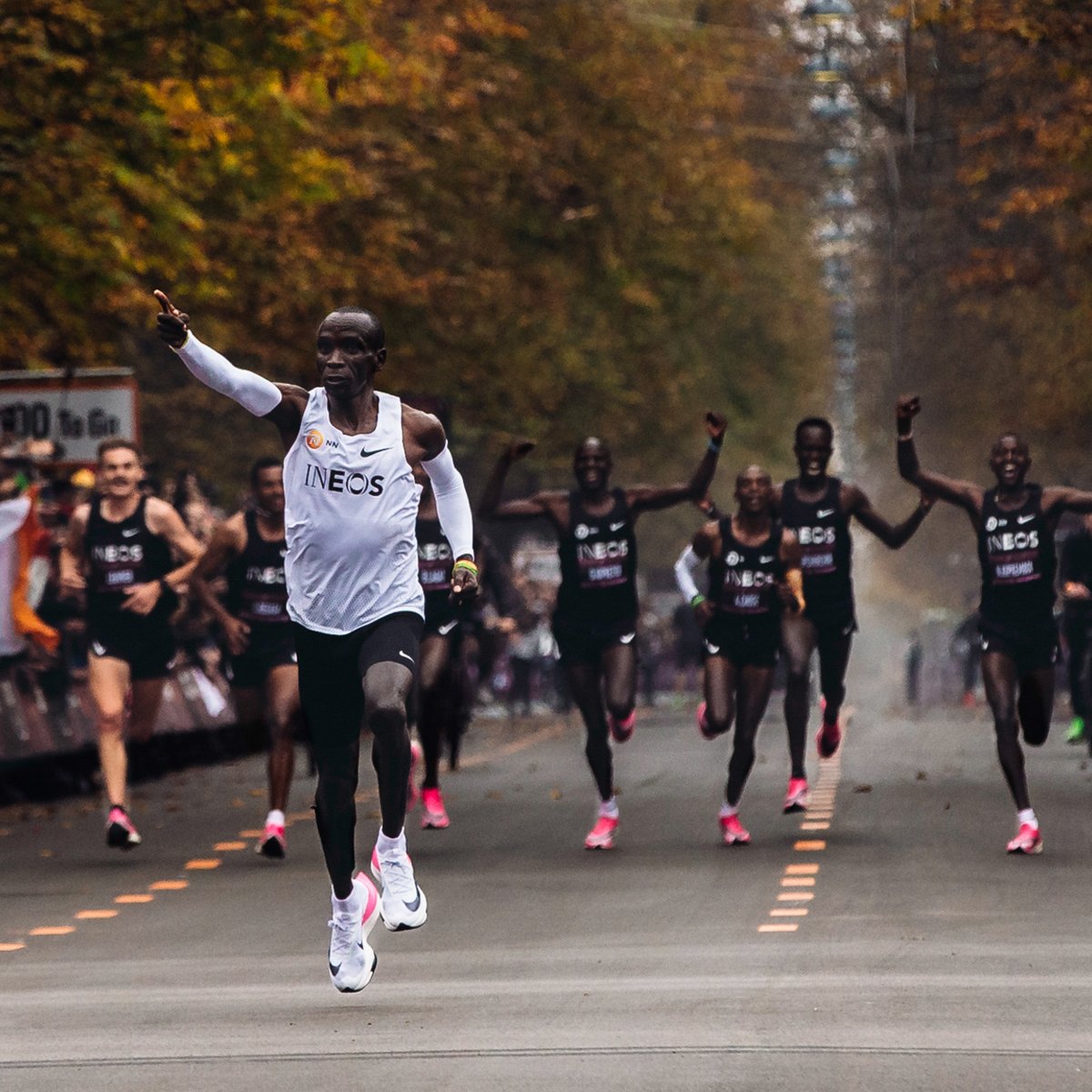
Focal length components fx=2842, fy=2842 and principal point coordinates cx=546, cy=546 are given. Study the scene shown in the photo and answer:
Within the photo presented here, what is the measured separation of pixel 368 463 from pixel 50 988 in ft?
7.63

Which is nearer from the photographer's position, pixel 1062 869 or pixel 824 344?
pixel 1062 869

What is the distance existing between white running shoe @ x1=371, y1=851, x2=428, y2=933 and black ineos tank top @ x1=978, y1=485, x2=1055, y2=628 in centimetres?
611

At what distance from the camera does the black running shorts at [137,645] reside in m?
15.1

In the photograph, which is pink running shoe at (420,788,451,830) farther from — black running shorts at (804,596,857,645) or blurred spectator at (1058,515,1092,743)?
blurred spectator at (1058,515,1092,743)

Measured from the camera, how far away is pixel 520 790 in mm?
19906

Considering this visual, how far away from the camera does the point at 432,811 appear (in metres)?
16.4

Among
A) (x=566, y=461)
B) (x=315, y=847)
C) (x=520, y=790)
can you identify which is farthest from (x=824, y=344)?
(x=315, y=847)

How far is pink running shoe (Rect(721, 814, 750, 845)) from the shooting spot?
14.9 m

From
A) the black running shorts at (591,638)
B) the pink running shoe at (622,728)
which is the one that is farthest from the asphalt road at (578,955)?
the black running shorts at (591,638)

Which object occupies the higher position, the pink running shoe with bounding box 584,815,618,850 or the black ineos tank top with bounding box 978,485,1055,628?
the black ineos tank top with bounding box 978,485,1055,628

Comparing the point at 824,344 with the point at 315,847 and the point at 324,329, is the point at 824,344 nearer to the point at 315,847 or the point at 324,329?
the point at 315,847

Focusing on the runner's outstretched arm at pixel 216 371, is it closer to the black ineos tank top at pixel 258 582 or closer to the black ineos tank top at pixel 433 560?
the black ineos tank top at pixel 258 582

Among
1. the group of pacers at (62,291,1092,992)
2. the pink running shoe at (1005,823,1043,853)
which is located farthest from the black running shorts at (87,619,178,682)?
the pink running shoe at (1005,823,1043,853)

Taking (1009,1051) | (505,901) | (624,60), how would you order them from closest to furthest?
(1009,1051) → (505,901) → (624,60)
